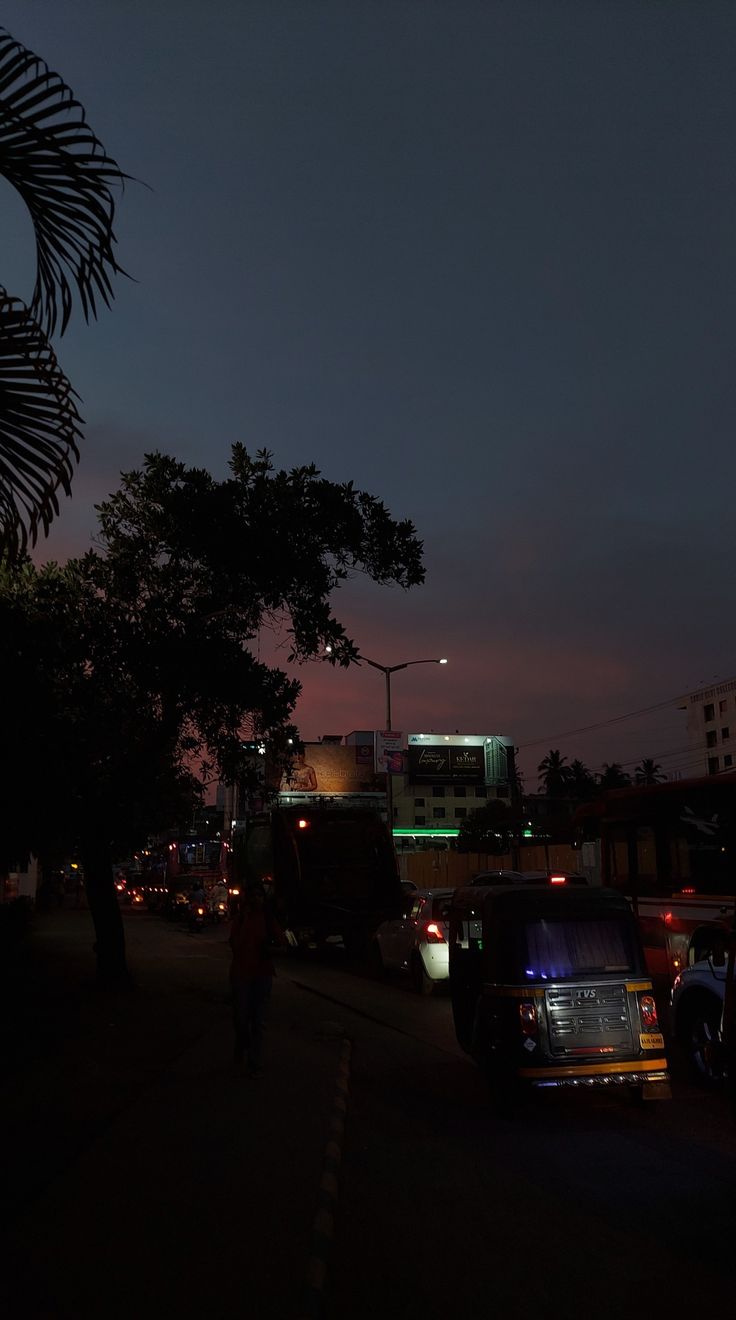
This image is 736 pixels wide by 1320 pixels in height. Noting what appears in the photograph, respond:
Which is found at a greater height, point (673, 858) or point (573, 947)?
point (673, 858)

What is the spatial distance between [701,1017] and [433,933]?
718 cm

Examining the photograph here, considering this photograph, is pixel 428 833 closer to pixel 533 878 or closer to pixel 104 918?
pixel 533 878

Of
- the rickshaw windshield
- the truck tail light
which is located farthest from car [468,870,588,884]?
the truck tail light

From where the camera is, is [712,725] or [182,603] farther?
[712,725]

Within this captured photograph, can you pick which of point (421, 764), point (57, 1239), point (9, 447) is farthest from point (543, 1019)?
point (421, 764)

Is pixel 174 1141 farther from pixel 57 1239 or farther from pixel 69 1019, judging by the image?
pixel 69 1019

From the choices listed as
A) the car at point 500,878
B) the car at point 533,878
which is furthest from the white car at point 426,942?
the car at point 500,878

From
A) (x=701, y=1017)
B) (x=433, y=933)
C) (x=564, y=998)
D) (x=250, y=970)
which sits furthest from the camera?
(x=433, y=933)

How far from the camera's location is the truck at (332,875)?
2278cm

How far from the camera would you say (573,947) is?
8.67 m

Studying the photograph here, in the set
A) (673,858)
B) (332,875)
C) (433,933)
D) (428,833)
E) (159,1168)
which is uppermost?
(428,833)

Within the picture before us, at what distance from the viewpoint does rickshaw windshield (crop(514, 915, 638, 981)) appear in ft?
28.0

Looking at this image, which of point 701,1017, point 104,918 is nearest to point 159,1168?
point 701,1017

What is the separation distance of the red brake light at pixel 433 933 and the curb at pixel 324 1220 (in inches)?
299
